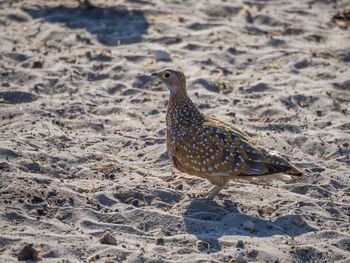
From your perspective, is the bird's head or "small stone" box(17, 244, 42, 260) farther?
the bird's head

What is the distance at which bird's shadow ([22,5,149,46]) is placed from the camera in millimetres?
10461

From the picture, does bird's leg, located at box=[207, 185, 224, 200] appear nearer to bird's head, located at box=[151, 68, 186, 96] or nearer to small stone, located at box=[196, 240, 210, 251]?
small stone, located at box=[196, 240, 210, 251]

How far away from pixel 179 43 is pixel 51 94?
305 centimetres

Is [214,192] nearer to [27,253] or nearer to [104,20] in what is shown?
[27,253]

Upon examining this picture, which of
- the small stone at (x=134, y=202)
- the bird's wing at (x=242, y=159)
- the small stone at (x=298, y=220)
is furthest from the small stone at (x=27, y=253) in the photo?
the small stone at (x=298, y=220)

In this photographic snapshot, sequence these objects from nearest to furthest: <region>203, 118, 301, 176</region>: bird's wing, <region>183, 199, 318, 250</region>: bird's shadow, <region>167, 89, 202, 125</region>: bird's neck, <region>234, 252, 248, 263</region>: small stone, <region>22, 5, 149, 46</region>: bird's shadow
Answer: <region>234, 252, 248, 263</region>: small stone < <region>183, 199, 318, 250</region>: bird's shadow < <region>203, 118, 301, 176</region>: bird's wing < <region>167, 89, 202, 125</region>: bird's neck < <region>22, 5, 149, 46</region>: bird's shadow

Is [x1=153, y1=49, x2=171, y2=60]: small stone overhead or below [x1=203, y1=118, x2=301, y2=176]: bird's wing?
overhead

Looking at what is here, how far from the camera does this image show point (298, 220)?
17.5ft

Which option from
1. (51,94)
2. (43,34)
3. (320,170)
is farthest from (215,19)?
(320,170)

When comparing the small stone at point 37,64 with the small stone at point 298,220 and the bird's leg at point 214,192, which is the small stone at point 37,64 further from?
the small stone at point 298,220

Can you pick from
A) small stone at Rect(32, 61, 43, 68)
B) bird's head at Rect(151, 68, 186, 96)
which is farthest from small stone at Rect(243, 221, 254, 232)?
small stone at Rect(32, 61, 43, 68)

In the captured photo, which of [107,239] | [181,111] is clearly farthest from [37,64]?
[107,239]

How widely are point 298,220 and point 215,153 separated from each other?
115 cm

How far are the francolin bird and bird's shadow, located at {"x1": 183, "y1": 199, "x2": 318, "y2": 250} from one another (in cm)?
41
